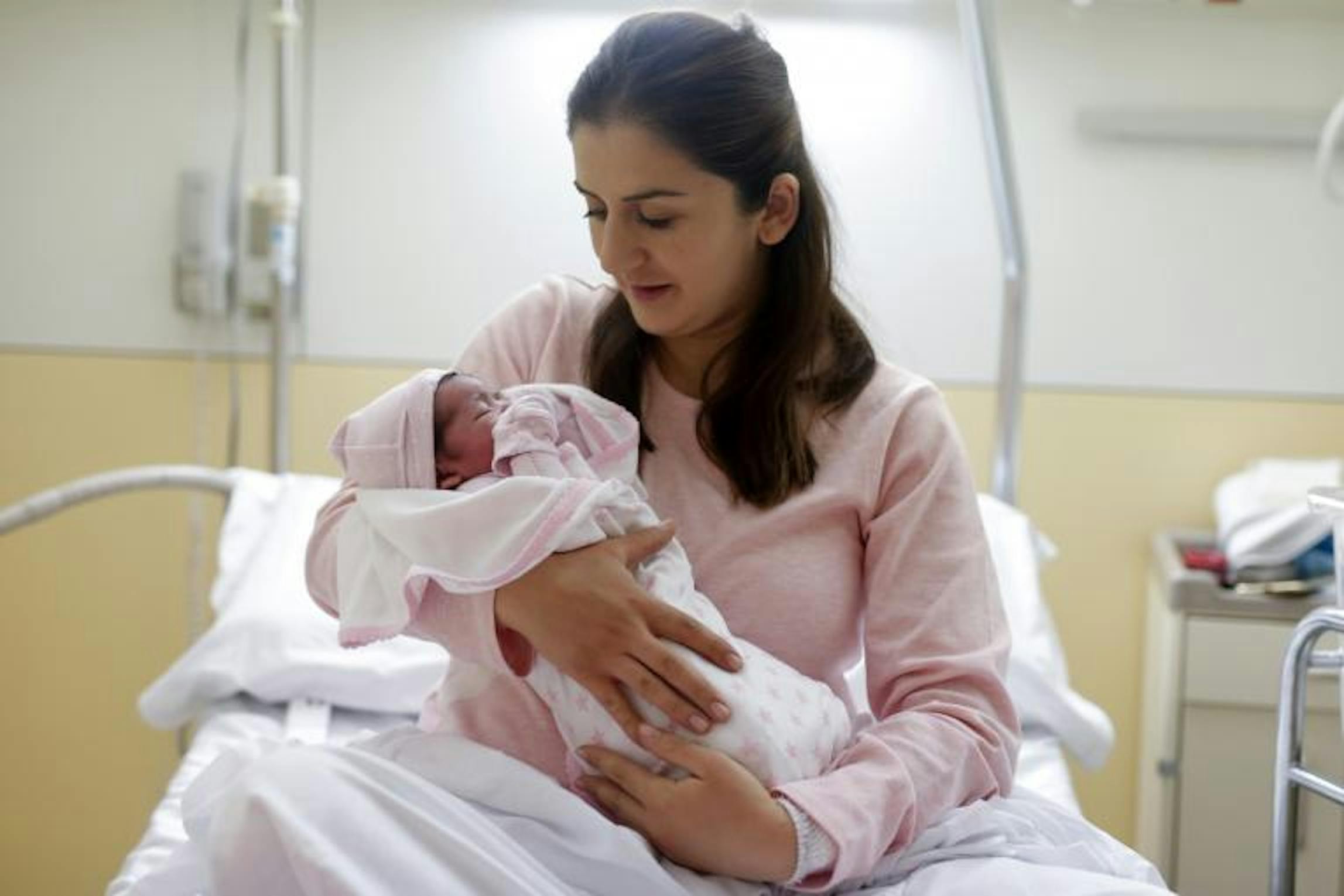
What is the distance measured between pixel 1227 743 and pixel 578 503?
5.53ft

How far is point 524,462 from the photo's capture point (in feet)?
4.66

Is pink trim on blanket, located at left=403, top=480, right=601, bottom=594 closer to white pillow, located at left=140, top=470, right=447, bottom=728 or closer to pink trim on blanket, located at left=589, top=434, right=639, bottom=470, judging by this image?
pink trim on blanket, located at left=589, top=434, right=639, bottom=470

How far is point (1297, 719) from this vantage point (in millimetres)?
1604

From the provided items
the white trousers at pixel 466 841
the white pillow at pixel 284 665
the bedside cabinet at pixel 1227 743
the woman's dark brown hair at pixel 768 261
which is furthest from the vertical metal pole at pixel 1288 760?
the bedside cabinet at pixel 1227 743

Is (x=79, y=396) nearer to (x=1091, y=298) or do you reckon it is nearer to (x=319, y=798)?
(x=1091, y=298)

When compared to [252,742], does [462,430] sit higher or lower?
higher

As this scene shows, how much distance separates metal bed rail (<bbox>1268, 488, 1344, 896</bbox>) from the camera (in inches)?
60.5

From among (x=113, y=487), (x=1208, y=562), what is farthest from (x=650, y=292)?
(x=1208, y=562)

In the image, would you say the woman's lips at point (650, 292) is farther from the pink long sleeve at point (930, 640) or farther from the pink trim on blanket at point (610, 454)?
the pink long sleeve at point (930, 640)

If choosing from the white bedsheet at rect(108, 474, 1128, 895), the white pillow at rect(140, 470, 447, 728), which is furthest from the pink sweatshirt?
the white pillow at rect(140, 470, 447, 728)

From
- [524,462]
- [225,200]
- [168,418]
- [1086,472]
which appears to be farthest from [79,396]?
[524,462]

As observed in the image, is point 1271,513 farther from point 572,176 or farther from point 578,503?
point 578,503

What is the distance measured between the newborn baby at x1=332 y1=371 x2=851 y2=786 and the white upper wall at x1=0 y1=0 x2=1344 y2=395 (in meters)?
1.52

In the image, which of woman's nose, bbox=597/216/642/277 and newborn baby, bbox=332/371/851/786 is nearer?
newborn baby, bbox=332/371/851/786
